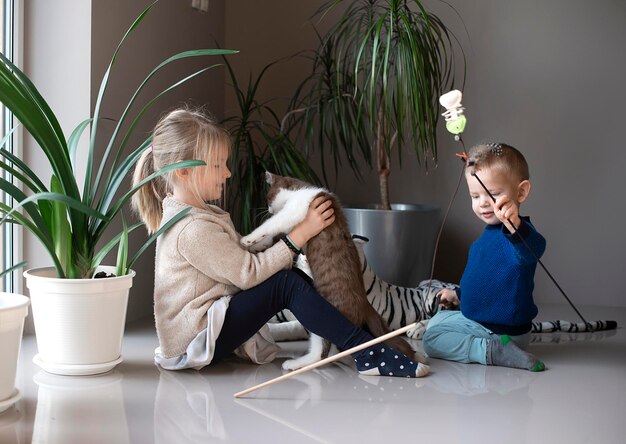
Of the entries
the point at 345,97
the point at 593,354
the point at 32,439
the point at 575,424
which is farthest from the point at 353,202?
the point at 32,439

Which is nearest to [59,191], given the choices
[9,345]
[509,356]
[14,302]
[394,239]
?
[14,302]

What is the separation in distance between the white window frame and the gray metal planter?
1370 mm

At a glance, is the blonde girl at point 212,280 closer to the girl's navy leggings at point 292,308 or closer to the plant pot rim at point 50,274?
the girl's navy leggings at point 292,308

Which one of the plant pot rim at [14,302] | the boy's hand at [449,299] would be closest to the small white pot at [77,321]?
the plant pot rim at [14,302]

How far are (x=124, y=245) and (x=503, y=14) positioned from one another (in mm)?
2391

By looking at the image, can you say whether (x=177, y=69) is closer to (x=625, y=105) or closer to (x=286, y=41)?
(x=286, y=41)

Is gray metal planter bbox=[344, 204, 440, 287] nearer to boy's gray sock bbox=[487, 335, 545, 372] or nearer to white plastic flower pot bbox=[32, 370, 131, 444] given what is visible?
boy's gray sock bbox=[487, 335, 545, 372]

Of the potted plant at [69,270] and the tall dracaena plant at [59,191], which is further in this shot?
the potted plant at [69,270]

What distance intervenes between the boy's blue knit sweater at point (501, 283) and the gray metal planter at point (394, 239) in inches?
28.6

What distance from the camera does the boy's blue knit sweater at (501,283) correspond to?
2664 mm

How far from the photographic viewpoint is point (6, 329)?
6.56 ft

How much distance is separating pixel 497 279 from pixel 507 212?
294 mm

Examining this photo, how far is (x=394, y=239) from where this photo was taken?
11.5 ft

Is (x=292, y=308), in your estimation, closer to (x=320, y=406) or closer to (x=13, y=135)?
(x=320, y=406)
